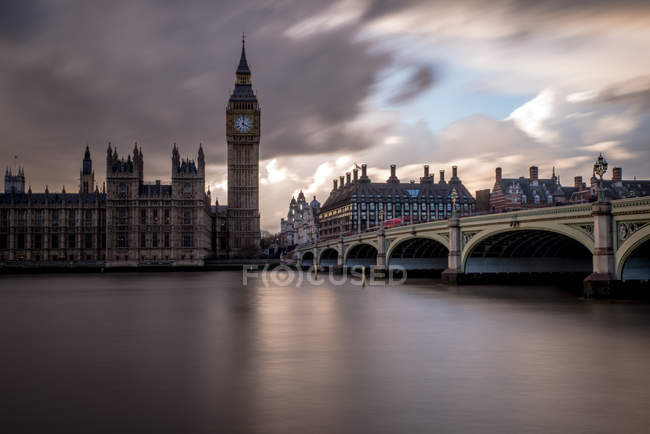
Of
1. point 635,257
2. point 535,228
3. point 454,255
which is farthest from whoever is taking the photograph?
point 454,255

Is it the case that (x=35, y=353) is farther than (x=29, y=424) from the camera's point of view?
Yes

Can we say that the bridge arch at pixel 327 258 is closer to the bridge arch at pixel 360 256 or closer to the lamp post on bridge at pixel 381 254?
the bridge arch at pixel 360 256

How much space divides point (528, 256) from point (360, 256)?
4047 cm

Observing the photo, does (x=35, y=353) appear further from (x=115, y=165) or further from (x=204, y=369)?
(x=115, y=165)

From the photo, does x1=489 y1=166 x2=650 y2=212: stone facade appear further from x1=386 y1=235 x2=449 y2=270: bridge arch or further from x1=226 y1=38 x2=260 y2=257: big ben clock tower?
x1=226 y1=38 x2=260 y2=257: big ben clock tower

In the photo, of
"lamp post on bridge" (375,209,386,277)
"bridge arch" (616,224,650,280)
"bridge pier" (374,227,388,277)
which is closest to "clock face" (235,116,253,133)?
"lamp post on bridge" (375,209,386,277)

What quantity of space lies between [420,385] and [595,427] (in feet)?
13.7

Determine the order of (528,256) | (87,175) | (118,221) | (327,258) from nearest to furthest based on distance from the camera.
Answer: (528,256)
(327,258)
(118,221)
(87,175)

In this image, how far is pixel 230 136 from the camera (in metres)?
150

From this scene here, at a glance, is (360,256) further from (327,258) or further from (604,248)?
(604,248)

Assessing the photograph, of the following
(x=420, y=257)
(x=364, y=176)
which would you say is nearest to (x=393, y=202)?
(x=364, y=176)

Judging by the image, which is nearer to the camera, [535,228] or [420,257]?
[535,228]

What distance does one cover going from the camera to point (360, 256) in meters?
92.8

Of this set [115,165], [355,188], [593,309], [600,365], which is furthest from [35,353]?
[355,188]
